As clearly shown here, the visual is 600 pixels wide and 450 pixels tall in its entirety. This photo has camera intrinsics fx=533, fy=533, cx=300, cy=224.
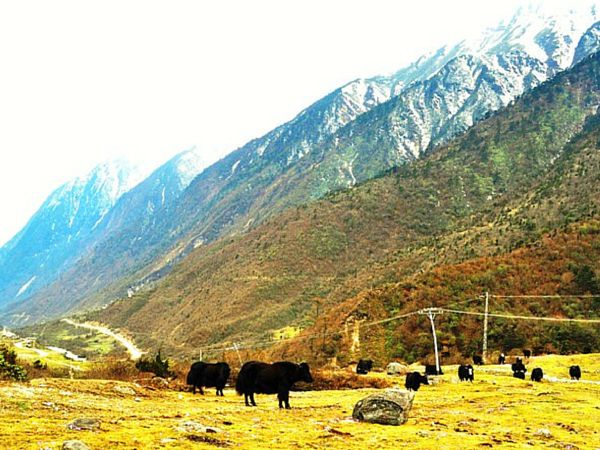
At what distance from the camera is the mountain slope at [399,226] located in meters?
131

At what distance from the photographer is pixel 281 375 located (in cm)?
2067

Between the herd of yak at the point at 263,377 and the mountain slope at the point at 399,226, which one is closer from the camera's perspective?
the herd of yak at the point at 263,377

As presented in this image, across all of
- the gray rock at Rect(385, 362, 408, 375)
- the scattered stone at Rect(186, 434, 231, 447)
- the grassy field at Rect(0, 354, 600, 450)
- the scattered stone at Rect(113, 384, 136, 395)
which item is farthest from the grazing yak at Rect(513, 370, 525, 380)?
the scattered stone at Rect(186, 434, 231, 447)

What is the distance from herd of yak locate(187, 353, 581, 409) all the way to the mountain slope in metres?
85.2

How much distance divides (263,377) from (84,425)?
8738 millimetres

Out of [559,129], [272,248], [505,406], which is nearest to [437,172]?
[559,129]

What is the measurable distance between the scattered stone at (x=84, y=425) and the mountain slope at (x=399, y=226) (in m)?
108

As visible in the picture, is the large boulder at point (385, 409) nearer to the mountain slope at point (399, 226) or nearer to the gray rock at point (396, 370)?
the gray rock at point (396, 370)

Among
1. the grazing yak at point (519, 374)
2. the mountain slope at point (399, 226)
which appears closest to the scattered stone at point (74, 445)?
the grazing yak at point (519, 374)

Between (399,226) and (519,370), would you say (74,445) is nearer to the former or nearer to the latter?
(519,370)

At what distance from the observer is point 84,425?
13297mm

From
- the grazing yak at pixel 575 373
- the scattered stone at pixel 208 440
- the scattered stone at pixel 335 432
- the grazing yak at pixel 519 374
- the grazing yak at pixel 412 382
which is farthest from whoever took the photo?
the grazing yak at pixel 519 374

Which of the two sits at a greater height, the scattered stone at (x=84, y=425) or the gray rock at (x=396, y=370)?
the scattered stone at (x=84, y=425)

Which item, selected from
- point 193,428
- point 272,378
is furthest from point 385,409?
point 193,428
